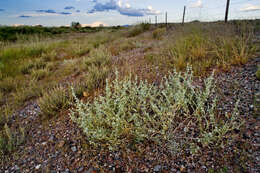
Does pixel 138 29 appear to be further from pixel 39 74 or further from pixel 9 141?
pixel 9 141

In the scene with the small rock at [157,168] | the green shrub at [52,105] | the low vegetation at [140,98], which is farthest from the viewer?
the green shrub at [52,105]

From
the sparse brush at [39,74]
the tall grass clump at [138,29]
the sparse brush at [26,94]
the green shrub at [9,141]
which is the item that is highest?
the tall grass clump at [138,29]

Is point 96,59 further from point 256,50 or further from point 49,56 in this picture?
point 256,50

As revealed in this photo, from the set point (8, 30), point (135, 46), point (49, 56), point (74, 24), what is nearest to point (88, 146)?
point (135, 46)

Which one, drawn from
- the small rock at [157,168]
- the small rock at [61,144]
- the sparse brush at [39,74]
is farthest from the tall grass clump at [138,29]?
the small rock at [157,168]

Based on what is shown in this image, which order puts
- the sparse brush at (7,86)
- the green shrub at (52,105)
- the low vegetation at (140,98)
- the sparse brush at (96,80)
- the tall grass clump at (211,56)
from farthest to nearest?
the sparse brush at (7,86), the sparse brush at (96,80), the tall grass clump at (211,56), the green shrub at (52,105), the low vegetation at (140,98)

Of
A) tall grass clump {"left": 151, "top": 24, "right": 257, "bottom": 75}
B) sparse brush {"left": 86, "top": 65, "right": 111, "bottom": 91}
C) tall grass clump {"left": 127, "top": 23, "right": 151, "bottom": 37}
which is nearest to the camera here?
tall grass clump {"left": 151, "top": 24, "right": 257, "bottom": 75}

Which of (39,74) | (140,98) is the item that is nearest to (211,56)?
(140,98)

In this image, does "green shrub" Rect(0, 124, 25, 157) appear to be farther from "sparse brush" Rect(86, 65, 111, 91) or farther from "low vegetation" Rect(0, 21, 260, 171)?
"sparse brush" Rect(86, 65, 111, 91)

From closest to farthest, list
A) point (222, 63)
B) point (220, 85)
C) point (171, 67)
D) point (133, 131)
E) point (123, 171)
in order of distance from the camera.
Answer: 1. point (123, 171)
2. point (133, 131)
3. point (220, 85)
4. point (222, 63)
5. point (171, 67)

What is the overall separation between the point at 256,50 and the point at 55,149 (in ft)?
14.2

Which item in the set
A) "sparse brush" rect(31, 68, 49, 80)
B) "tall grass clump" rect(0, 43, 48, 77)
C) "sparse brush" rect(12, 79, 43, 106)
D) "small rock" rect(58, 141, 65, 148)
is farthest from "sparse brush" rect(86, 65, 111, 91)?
"tall grass clump" rect(0, 43, 48, 77)

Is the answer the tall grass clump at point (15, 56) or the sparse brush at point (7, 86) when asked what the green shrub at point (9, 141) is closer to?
the sparse brush at point (7, 86)

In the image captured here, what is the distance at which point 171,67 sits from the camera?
3.50 metres
